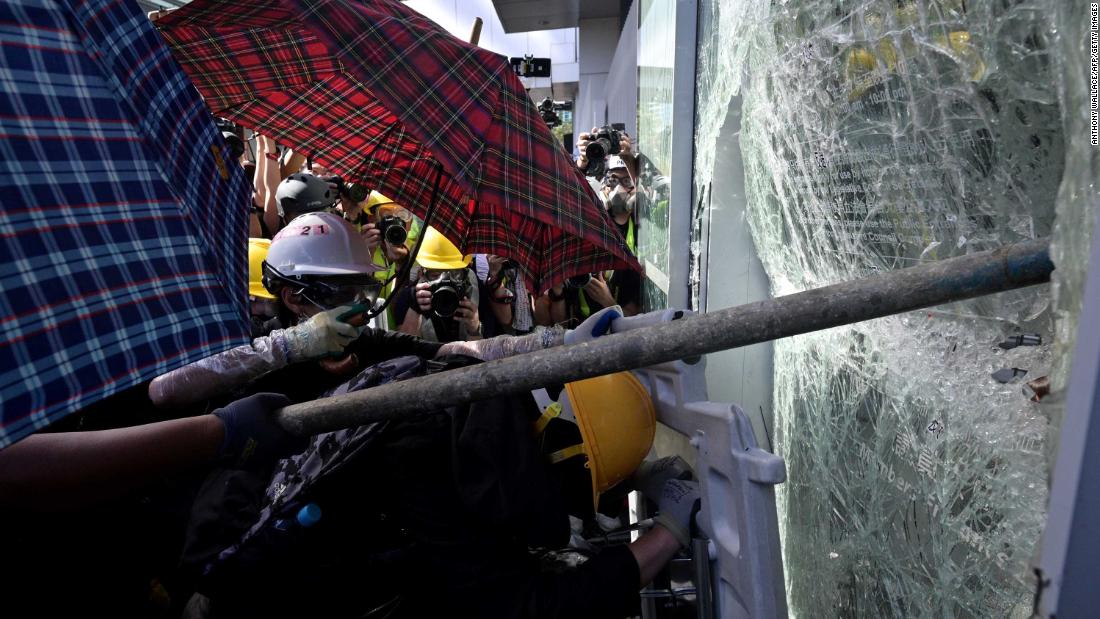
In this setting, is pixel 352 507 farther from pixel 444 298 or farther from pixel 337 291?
pixel 444 298

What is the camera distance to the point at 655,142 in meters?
4.04

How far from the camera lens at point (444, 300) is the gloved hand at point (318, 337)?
1.34m

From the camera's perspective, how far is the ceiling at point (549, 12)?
13.2 metres

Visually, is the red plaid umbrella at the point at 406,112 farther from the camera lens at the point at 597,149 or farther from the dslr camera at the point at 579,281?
the camera lens at the point at 597,149

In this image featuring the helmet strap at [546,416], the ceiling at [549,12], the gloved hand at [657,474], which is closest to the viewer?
the helmet strap at [546,416]

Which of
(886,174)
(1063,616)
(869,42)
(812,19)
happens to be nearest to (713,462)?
(886,174)

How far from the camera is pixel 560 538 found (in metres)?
1.65

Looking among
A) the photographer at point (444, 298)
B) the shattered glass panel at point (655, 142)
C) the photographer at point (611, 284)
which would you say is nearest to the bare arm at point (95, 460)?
the photographer at point (444, 298)

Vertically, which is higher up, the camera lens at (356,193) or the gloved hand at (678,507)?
the camera lens at (356,193)

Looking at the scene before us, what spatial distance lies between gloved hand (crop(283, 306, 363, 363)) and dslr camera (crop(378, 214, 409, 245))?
1960mm

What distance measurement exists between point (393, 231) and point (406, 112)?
2.72 meters

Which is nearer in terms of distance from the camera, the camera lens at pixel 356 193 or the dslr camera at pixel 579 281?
the dslr camera at pixel 579 281

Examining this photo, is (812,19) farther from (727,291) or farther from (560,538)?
(560,538)

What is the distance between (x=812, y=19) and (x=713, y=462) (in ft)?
3.87
